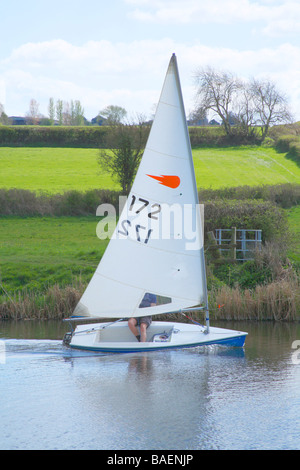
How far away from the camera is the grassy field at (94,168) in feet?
147

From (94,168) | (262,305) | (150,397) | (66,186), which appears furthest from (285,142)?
(150,397)

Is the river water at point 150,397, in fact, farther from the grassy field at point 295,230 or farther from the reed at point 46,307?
the grassy field at point 295,230

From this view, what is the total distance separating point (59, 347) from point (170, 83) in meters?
6.69

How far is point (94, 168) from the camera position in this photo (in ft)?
166

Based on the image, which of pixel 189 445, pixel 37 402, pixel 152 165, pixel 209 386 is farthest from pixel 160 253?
pixel 189 445

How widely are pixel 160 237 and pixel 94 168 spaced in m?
37.1

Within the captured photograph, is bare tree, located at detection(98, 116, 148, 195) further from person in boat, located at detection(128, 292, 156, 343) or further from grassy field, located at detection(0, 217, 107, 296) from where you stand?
person in boat, located at detection(128, 292, 156, 343)

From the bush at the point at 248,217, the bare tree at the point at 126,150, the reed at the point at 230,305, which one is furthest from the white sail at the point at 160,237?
the bare tree at the point at 126,150

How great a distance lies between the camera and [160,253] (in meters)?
14.2

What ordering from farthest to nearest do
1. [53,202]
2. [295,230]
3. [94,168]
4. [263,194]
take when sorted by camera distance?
[94,168], [53,202], [263,194], [295,230]

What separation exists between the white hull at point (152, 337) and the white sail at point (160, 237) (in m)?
0.64

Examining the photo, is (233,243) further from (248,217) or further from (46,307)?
(46,307)

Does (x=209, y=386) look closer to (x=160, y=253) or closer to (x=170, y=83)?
(x=160, y=253)
